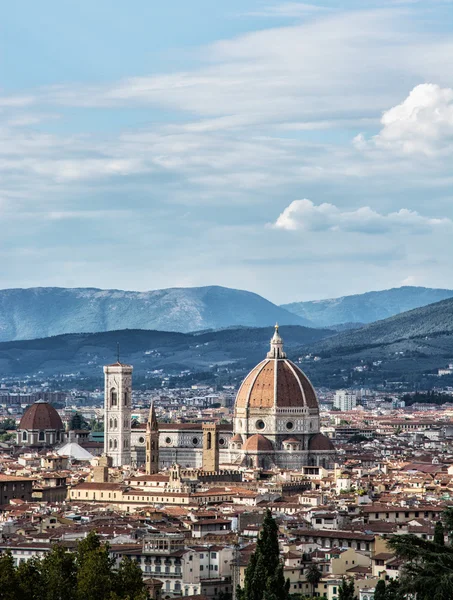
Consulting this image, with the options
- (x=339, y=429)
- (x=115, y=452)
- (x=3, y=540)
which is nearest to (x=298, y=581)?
(x=3, y=540)

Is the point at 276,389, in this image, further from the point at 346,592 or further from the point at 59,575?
the point at 59,575

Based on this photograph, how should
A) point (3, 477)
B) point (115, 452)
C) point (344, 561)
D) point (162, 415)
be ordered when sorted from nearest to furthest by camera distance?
1. point (344, 561)
2. point (3, 477)
3. point (115, 452)
4. point (162, 415)

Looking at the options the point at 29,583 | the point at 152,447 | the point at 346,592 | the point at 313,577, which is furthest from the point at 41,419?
the point at 29,583

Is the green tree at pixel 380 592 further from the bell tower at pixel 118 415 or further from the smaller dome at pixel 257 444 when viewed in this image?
the bell tower at pixel 118 415

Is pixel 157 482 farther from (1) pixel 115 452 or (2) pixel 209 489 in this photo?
(1) pixel 115 452

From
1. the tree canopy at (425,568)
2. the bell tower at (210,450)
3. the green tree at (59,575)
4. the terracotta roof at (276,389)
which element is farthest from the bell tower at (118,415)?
the tree canopy at (425,568)
